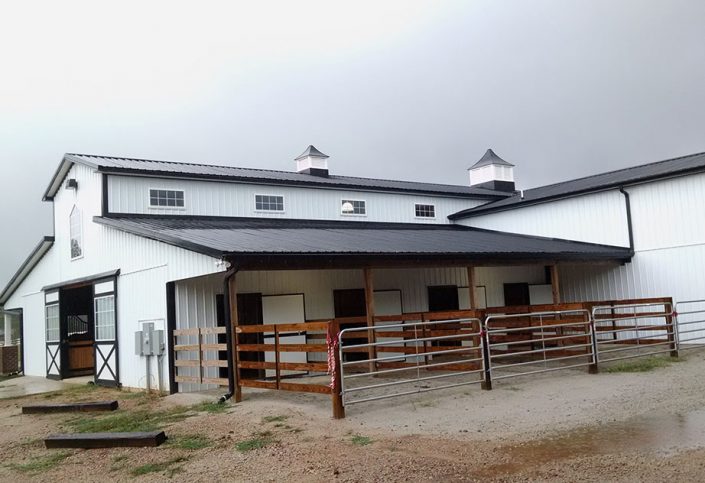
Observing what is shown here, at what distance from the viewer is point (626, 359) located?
13305 millimetres

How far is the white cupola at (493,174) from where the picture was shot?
27344 mm

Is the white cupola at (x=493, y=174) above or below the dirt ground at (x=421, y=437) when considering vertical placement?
above

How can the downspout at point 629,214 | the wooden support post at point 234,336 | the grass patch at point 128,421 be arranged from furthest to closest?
1. the downspout at point 629,214
2. the wooden support post at point 234,336
3. the grass patch at point 128,421

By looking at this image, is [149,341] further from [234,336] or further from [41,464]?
[41,464]

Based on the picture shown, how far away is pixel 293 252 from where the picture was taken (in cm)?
1172

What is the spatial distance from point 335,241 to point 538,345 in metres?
7.43

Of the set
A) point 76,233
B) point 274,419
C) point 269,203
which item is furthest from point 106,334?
point 274,419

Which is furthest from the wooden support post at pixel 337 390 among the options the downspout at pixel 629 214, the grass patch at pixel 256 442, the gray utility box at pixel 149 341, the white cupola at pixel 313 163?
the white cupola at pixel 313 163

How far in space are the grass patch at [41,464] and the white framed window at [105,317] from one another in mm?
7534

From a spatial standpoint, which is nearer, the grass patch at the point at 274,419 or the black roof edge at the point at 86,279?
the grass patch at the point at 274,419

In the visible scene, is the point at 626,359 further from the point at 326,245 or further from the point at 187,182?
the point at 187,182

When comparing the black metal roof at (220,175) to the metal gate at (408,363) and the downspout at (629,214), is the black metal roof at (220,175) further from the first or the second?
the downspout at (629,214)

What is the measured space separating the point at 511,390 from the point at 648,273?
9837 mm

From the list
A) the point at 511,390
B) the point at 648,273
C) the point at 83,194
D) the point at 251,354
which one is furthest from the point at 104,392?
the point at 648,273
